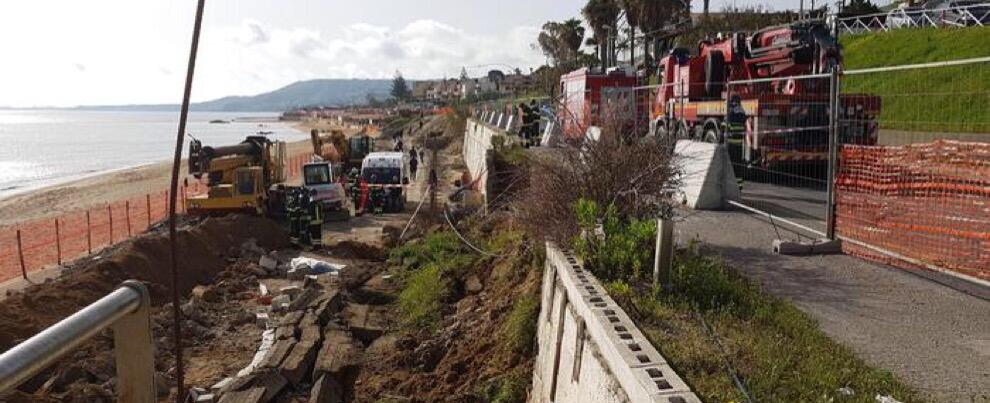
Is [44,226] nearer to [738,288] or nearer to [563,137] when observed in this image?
[563,137]

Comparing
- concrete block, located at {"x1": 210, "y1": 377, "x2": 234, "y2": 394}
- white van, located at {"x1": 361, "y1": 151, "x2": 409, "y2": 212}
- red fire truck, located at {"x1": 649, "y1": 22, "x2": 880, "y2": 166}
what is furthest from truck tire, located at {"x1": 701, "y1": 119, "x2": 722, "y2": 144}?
white van, located at {"x1": 361, "y1": 151, "x2": 409, "y2": 212}

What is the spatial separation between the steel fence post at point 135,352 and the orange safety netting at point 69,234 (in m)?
19.0

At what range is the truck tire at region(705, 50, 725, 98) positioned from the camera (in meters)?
20.0

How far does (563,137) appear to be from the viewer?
412 inches

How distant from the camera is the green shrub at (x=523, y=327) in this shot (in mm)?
9341

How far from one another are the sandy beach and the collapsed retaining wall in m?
Answer: 31.8

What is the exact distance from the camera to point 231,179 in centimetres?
2502

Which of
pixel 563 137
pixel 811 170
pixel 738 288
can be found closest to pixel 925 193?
pixel 738 288

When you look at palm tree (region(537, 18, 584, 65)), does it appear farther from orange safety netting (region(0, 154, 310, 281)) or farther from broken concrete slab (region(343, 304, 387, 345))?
broken concrete slab (region(343, 304, 387, 345))

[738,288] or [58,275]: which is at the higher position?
[738,288]

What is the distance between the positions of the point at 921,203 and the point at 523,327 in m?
4.75

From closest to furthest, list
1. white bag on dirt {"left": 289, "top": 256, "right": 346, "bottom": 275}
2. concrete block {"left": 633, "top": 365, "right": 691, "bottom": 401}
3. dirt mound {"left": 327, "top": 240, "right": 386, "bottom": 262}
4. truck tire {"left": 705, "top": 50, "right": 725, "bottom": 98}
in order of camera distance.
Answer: concrete block {"left": 633, "top": 365, "right": 691, "bottom": 401} < white bag on dirt {"left": 289, "top": 256, "right": 346, "bottom": 275} < truck tire {"left": 705, "top": 50, "right": 725, "bottom": 98} < dirt mound {"left": 327, "top": 240, "right": 386, "bottom": 262}

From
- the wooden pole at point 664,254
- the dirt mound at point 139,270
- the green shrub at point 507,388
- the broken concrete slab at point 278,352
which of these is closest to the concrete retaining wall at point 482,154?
the dirt mound at point 139,270

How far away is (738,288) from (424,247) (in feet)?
37.0
